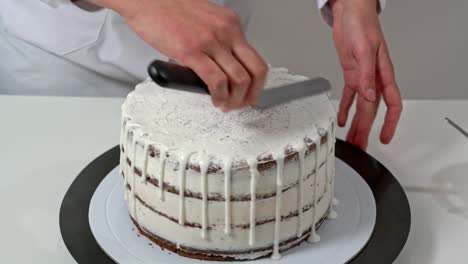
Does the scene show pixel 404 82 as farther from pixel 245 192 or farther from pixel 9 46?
pixel 245 192

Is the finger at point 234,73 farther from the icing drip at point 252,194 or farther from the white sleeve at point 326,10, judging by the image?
the white sleeve at point 326,10

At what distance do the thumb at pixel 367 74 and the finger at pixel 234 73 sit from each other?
15.9 inches

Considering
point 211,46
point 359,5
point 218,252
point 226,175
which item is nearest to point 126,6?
point 211,46

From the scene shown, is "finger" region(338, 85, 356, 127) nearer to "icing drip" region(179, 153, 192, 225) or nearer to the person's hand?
the person's hand

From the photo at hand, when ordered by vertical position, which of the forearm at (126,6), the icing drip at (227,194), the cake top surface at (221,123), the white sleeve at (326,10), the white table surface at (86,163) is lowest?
the white table surface at (86,163)

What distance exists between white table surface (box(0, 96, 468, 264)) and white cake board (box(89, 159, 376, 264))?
90mm

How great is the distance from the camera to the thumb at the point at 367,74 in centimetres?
118

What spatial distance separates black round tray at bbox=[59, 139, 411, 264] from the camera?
0.97 m

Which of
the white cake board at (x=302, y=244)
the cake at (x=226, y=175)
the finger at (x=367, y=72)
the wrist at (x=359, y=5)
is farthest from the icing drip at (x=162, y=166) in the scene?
the wrist at (x=359, y=5)

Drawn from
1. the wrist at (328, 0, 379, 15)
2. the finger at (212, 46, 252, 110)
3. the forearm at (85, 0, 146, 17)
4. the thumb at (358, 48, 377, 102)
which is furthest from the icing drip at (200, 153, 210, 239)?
the wrist at (328, 0, 379, 15)

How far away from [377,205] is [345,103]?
30cm

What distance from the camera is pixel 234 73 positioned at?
0.83 meters

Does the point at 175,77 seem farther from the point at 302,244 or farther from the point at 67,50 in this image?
the point at 67,50

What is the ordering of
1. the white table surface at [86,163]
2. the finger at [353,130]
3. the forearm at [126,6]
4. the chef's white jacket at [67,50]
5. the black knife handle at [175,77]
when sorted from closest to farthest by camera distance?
the black knife handle at [175,77], the forearm at [126,6], the white table surface at [86,163], the finger at [353,130], the chef's white jacket at [67,50]
